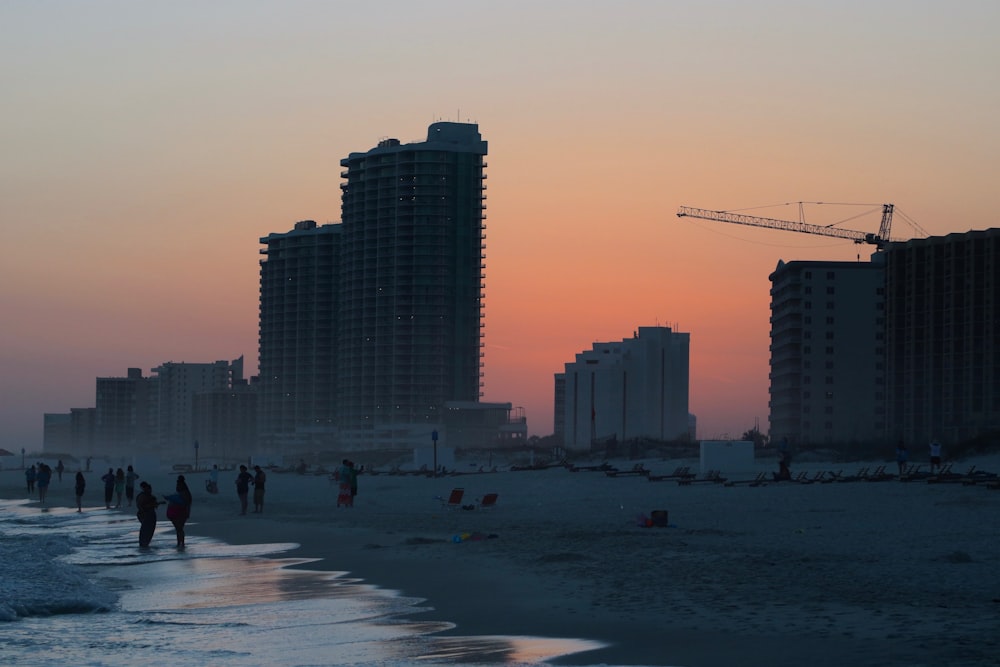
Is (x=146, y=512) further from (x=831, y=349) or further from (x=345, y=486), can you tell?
(x=831, y=349)

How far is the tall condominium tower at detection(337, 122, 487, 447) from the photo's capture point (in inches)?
7446

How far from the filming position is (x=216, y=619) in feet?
54.1

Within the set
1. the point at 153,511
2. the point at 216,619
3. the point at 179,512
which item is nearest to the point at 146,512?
the point at 153,511

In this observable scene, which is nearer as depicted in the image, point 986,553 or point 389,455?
point 986,553

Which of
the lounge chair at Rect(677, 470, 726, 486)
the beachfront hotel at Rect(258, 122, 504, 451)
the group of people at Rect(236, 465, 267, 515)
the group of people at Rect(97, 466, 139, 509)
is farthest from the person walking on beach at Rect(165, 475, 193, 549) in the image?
the beachfront hotel at Rect(258, 122, 504, 451)

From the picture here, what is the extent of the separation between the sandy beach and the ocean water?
32.5 inches

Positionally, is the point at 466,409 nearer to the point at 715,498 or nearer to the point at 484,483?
the point at 484,483

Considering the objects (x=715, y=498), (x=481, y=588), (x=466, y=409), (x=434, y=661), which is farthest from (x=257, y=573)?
(x=466, y=409)

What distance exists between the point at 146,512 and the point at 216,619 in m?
13.7

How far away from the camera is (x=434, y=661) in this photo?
1282cm

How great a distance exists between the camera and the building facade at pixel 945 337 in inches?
5172

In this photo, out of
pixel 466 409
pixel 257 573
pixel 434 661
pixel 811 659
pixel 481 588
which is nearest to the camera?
pixel 811 659

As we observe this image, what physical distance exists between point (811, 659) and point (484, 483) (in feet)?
170

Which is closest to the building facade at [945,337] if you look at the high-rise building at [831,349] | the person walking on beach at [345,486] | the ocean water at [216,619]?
the high-rise building at [831,349]
